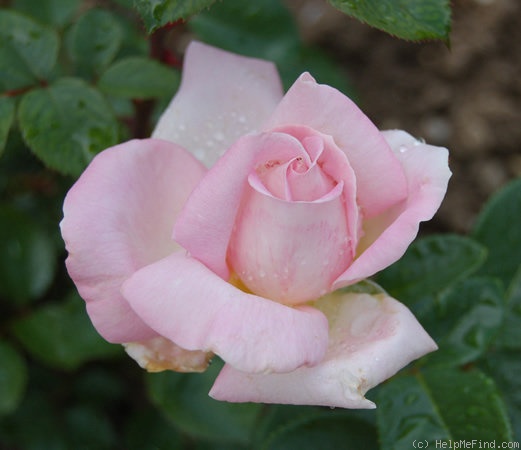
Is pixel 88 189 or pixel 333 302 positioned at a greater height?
pixel 88 189

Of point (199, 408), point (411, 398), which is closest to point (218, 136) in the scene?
point (411, 398)

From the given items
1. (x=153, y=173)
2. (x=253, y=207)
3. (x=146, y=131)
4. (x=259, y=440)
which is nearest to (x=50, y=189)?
(x=146, y=131)

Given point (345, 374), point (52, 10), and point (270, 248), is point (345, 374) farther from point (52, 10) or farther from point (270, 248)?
point (52, 10)

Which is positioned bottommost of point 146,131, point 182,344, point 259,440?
point 259,440

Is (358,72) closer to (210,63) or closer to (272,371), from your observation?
(210,63)

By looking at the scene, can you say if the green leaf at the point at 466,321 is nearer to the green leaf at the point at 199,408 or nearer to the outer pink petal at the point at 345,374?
the outer pink petal at the point at 345,374

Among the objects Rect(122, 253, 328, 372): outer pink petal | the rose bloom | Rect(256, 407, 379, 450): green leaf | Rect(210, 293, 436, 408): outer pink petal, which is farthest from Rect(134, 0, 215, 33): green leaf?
Rect(256, 407, 379, 450): green leaf

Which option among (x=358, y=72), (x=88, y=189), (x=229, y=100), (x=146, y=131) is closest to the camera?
(x=88, y=189)
